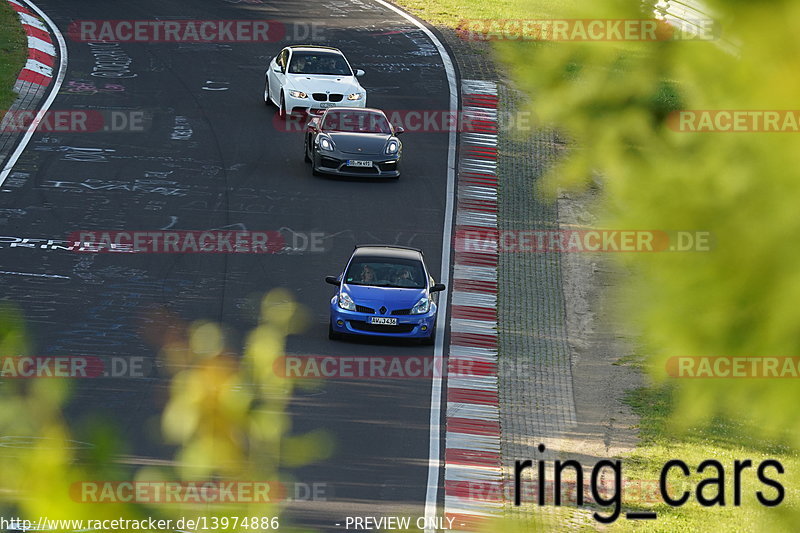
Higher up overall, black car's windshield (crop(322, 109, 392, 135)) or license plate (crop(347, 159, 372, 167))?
black car's windshield (crop(322, 109, 392, 135))

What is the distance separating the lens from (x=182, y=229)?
973 inches

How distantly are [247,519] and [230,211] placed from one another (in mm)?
24192

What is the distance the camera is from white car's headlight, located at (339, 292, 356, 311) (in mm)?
19375

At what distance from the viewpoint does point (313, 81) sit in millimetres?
30953

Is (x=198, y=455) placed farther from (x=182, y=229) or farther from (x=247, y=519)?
(x=182, y=229)
